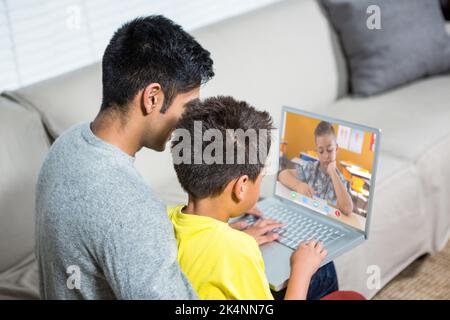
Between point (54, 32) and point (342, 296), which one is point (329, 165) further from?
point (54, 32)

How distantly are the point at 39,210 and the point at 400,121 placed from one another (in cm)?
148

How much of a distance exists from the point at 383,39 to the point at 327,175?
3.83ft

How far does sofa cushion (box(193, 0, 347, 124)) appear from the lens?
6.56ft

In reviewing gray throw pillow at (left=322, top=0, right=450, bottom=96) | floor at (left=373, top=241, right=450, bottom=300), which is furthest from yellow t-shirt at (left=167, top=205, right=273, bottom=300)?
gray throw pillow at (left=322, top=0, right=450, bottom=96)

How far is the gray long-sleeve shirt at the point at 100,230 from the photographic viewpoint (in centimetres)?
88

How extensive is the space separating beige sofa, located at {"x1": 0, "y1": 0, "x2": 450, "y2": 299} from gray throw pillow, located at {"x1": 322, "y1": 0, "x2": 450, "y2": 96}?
0.17 ft

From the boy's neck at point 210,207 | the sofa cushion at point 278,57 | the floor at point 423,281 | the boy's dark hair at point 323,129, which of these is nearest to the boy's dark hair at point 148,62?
the boy's neck at point 210,207

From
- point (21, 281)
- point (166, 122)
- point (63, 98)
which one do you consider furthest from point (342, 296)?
point (63, 98)

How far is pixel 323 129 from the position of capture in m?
1.33

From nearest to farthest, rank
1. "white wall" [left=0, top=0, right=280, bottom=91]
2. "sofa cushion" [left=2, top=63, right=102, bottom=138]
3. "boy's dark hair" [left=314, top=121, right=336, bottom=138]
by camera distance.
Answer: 1. "boy's dark hair" [left=314, top=121, right=336, bottom=138]
2. "sofa cushion" [left=2, top=63, right=102, bottom=138]
3. "white wall" [left=0, top=0, right=280, bottom=91]

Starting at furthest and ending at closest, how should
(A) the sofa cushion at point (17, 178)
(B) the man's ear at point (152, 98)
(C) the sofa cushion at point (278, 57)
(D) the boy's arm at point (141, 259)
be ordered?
(C) the sofa cushion at point (278, 57), (A) the sofa cushion at point (17, 178), (B) the man's ear at point (152, 98), (D) the boy's arm at point (141, 259)

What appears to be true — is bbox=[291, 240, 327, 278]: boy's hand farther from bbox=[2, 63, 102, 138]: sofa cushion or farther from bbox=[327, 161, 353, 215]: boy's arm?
bbox=[2, 63, 102, 138]: sofa cushion

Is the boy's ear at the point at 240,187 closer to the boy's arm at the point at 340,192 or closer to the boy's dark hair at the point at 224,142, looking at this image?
the boy's dark hair at the point at 224,142

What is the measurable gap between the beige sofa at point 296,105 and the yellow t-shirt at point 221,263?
0.59 meters
